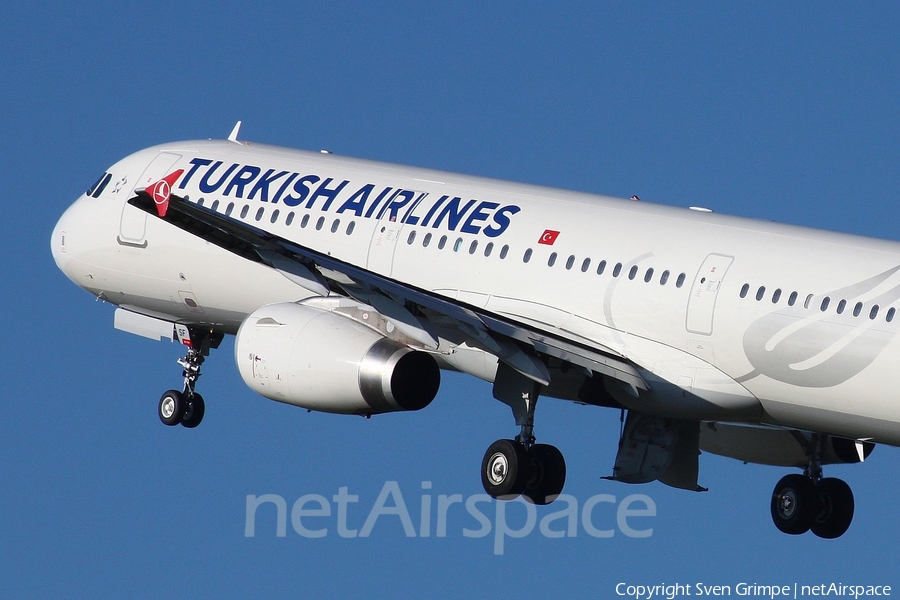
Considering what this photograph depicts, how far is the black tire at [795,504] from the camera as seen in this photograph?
31.3 metres

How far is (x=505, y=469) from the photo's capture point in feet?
92.9

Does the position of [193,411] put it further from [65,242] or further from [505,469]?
[505,469]

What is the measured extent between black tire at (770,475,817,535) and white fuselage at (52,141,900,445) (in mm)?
3894

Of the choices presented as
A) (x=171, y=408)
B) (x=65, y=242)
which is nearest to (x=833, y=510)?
(x=171, y=408)

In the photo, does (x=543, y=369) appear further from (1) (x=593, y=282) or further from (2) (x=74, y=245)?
(2) (x=74, y=245)

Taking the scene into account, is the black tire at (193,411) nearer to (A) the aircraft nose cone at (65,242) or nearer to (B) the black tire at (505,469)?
(A) the aircraft nose cone at (65,242)

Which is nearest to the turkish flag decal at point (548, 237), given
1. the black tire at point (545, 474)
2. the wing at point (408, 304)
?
the wing at point (408, 304)

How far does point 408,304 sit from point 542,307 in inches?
106

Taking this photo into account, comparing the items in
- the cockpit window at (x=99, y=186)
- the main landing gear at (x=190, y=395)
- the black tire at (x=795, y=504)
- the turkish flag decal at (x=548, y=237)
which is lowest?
the black tire at (x=795, y=504)

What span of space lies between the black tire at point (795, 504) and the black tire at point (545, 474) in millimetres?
4746

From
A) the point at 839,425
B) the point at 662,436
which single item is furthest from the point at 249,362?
the point at 839,425

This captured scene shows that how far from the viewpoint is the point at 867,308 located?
2589 cm

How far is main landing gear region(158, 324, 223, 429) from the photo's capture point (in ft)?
116

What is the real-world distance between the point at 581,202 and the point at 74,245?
35.2 feet
